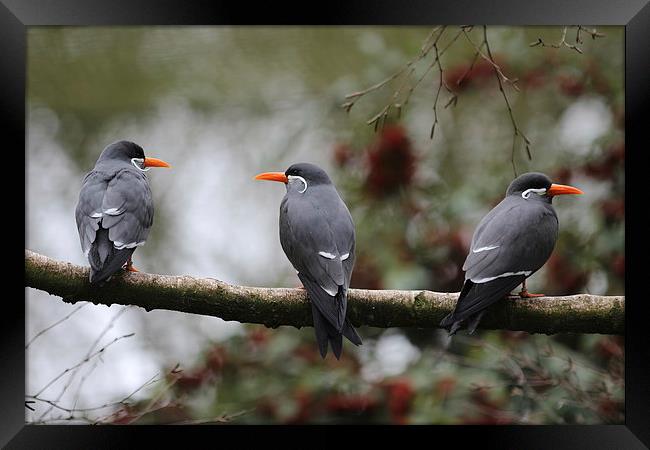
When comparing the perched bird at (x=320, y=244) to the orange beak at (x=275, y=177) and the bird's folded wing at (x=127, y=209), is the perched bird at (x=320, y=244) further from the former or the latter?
the bird's folded wing at (x=127, y=209)

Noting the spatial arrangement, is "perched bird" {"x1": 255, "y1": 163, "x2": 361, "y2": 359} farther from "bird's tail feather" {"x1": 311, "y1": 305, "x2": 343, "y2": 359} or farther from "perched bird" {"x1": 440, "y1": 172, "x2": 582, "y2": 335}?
"perched bird" {"x1": 440, "y1": 172, "x2": 582, "y2": 335}

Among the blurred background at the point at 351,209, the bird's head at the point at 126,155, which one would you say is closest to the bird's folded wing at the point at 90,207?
the bird's head at the point at 126,155

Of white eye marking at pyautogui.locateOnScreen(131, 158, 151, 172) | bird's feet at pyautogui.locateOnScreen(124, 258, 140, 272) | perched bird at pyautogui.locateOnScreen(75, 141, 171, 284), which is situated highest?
white eye marking at pyautogui.locateOnScreen(131, 158, 151, 172)

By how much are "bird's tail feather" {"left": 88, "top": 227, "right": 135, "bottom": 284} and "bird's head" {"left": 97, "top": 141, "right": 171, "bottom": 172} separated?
41 centimetres

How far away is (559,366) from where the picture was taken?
3221mm

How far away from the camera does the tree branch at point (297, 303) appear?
2861 millimetres

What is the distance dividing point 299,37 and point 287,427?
58.2 inches

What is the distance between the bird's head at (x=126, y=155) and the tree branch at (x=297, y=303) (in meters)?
0.42

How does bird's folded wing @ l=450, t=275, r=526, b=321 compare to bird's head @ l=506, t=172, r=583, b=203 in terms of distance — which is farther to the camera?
bird's head @ l=506, t=172, r=583, b=203

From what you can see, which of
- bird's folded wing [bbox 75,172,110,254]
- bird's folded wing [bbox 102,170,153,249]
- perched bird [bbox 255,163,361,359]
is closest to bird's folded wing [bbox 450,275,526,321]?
perched bird [bbox 255,163,361,359]

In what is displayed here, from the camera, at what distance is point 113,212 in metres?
2.87

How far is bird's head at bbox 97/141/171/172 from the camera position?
313 centimetres

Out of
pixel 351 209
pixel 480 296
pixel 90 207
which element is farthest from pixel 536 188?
pixel 90 207

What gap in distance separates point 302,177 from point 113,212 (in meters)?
0.63
